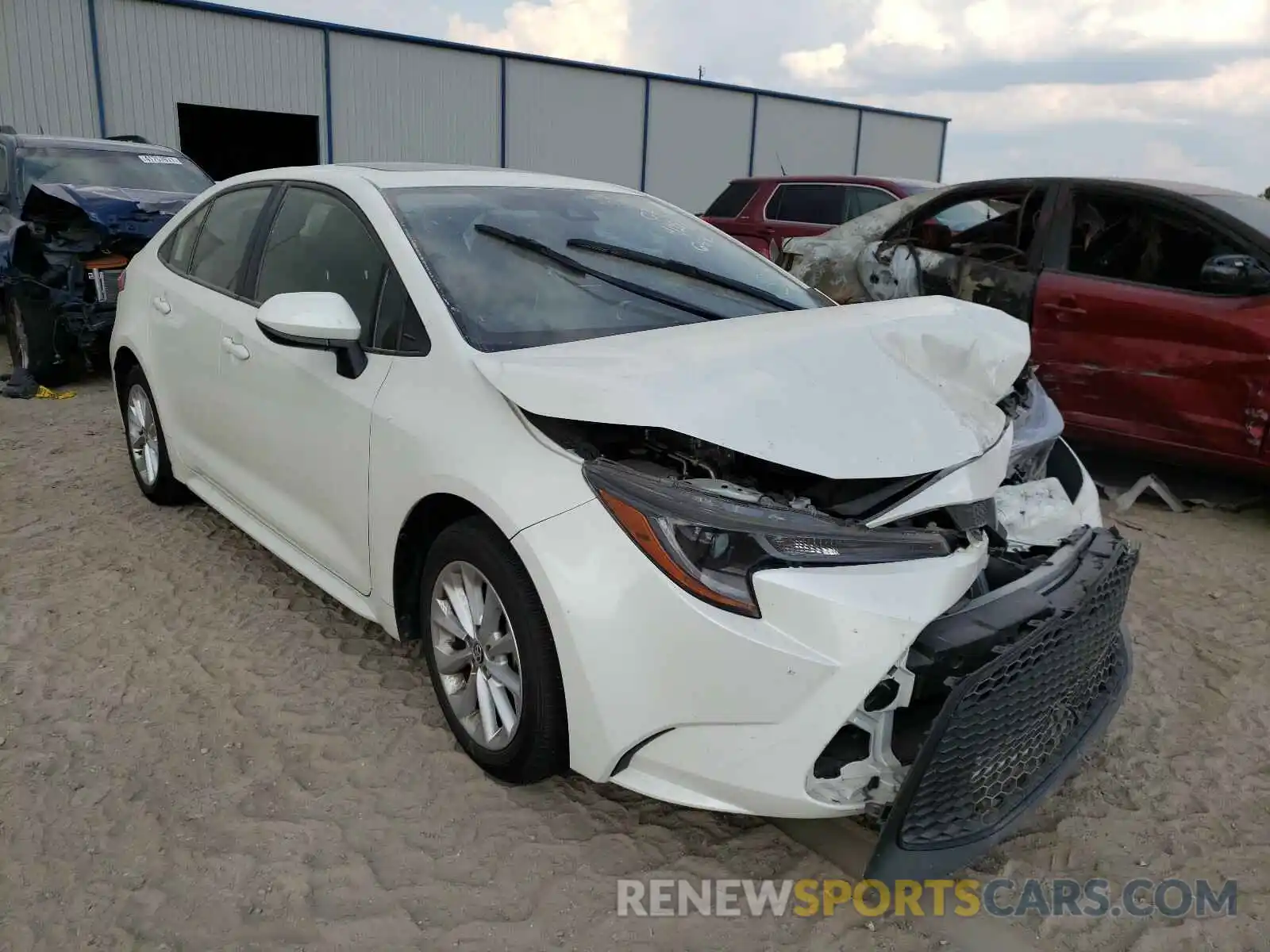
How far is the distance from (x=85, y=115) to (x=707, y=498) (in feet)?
53.3

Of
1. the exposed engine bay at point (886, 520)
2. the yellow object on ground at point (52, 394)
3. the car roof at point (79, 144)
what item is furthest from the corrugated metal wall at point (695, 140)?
the exposed engine bay at point (886, 520)

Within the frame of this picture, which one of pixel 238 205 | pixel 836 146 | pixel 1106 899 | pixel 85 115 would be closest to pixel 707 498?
pixel 1106 899

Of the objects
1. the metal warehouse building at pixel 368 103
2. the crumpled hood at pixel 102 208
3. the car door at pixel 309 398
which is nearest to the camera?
the car door at pixel 309 398

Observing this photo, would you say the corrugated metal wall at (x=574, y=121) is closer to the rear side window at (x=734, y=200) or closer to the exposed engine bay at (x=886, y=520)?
the rear side window at (x=734, y=200)

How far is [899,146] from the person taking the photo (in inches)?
1075

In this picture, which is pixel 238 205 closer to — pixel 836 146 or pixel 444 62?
pixel 444 62

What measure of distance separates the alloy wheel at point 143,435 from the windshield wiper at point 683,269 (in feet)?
7.68

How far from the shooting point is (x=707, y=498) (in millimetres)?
2096

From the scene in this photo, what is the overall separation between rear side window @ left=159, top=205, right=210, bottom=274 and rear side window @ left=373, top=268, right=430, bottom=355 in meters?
1.69

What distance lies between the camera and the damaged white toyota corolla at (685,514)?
1985mm

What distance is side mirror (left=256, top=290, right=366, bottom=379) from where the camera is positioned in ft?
8.75

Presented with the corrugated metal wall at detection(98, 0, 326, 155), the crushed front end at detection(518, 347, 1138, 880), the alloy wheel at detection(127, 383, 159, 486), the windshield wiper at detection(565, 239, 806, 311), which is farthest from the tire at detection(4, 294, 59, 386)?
the corrugated metal wall at detection(98, 0, 326, 155)

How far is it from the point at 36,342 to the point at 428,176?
16.7 ft

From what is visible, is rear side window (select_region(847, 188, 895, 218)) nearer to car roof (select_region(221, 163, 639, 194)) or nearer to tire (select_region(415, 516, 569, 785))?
car roof (select_region(221, 163, 639, 194))
